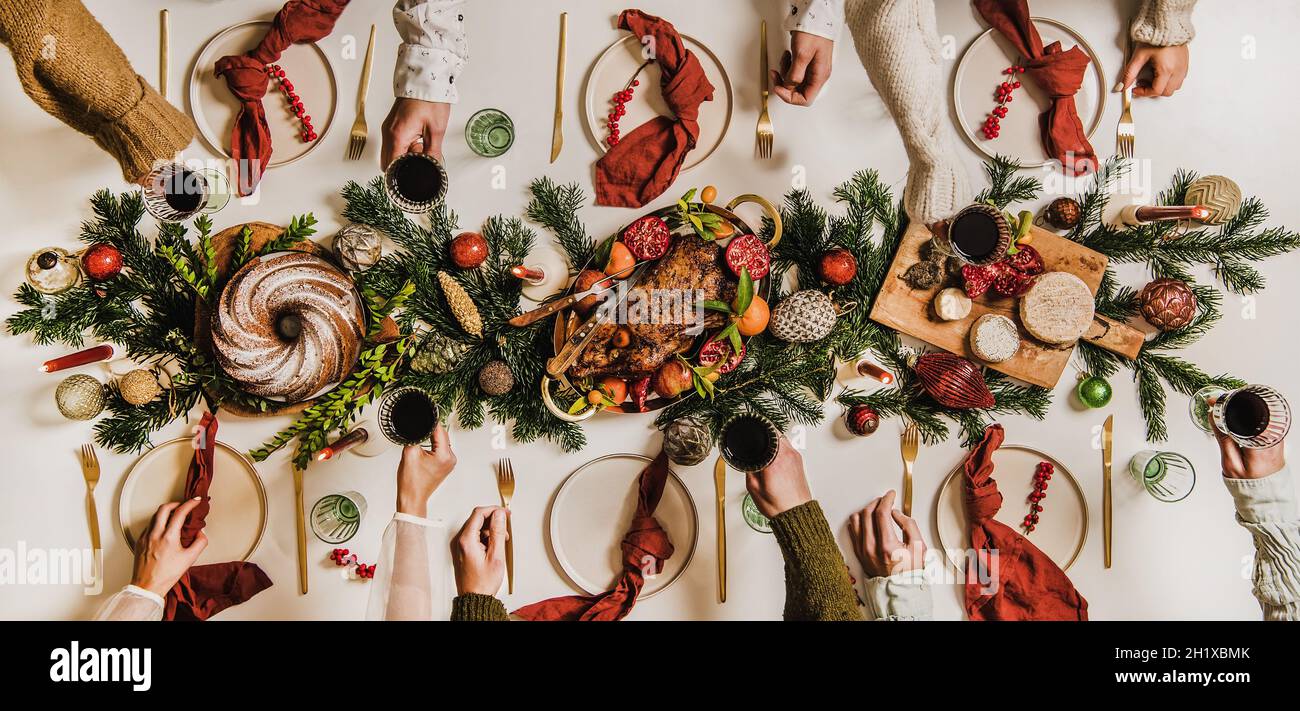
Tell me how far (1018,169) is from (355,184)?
1362 mm

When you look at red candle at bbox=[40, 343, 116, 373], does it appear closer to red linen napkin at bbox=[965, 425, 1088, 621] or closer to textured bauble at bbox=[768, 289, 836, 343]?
textured bauble at bbox=[768, 289, 836, 343]

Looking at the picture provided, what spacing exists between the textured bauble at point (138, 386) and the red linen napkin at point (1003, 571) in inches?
65.1

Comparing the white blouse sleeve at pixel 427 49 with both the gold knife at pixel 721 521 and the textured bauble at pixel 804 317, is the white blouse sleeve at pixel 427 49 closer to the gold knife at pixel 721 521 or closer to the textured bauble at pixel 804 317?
the textured bauble at pixel 804 317

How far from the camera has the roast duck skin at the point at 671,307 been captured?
124cm

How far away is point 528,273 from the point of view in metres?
1.30

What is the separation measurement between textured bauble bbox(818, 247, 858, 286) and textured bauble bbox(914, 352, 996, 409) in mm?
235

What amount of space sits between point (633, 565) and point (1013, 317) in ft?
3.04

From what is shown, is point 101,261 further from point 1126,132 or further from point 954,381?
point 1126,132

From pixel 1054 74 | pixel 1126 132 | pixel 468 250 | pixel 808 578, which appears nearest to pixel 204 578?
pixel 468 250

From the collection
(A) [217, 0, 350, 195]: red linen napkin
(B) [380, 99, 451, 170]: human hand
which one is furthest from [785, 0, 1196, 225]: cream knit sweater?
(A) [217, 0, 350, 195]: red linen napkin

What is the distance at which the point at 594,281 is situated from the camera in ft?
4.25
